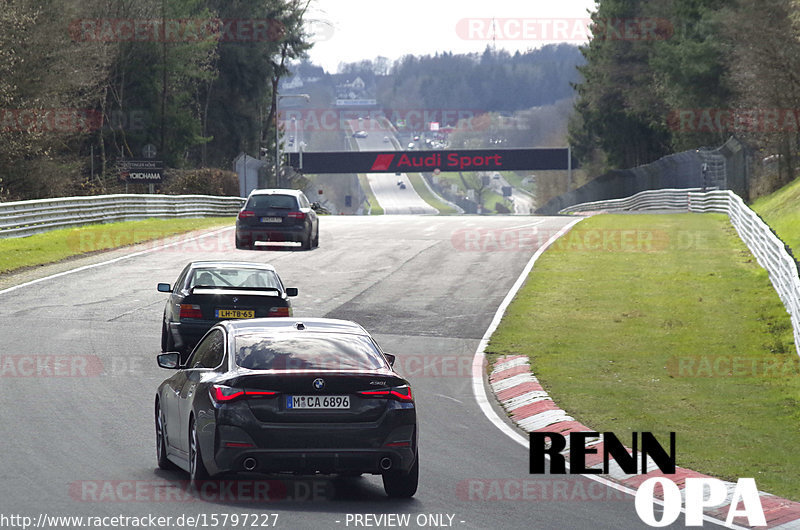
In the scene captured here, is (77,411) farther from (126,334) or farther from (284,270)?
(284,270)

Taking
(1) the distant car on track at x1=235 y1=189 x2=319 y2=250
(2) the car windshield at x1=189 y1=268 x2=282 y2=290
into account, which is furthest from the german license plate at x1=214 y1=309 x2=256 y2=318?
(1) the distant car on track at x1=235 y1=189 x2=319 y2=250

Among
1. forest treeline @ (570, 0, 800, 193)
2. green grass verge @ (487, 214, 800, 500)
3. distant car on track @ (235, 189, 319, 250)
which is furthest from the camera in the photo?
forest treeline @ (570, 0, 800, 193)

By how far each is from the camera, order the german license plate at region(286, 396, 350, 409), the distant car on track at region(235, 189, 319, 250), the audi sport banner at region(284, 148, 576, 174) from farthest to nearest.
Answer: the audi sport banner at region(284, 148, 576, 174)
the distant car on track at region(235, 189, 319, 250)
the german license plate at region(286, 396, 350, 409)

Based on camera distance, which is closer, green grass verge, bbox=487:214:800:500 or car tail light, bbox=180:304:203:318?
green grass verge, bbox=487:214:800:500

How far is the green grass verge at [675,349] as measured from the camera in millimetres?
12117

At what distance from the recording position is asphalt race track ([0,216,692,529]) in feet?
28.0

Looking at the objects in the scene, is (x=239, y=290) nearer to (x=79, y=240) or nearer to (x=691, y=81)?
(x=79, y=240)

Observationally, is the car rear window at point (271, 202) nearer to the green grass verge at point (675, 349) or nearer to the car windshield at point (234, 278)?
the green grass verge at point (675, 349)

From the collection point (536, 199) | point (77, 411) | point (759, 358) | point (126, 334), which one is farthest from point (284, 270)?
point (536, 199)

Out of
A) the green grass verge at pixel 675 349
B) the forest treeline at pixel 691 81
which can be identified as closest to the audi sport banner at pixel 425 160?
the forest treeline at pixel 691 81

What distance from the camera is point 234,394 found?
28.5 feet

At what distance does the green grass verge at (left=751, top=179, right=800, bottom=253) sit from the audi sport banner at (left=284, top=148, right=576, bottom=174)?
55.9 m

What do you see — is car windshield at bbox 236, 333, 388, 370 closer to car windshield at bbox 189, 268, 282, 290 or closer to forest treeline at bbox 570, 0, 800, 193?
car windshield at bbox 189, 268, 282, 290

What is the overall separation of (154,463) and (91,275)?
56.2 feet
